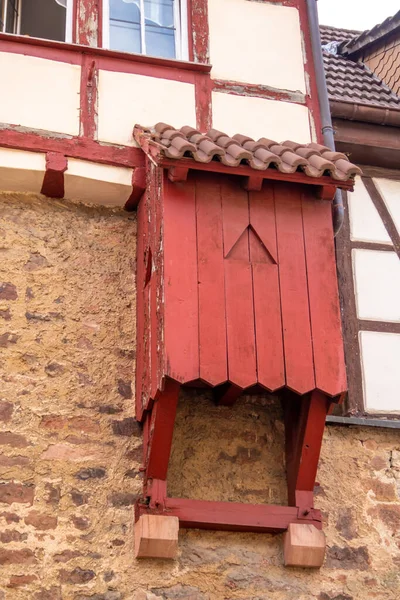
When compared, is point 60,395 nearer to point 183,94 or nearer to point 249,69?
point 183,94

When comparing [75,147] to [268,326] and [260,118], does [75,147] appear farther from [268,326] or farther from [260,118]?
[268,326]

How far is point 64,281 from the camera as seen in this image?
6105mm

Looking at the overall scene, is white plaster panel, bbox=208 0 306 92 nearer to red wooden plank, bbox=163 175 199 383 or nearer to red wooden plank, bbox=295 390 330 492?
red wooden plank, bbox=163 175 199 383

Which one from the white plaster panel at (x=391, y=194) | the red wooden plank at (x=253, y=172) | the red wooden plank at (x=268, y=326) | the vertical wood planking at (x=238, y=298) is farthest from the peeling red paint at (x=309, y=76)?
the red wooden plank at (x=268, y=326)

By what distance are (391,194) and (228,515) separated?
290 cm

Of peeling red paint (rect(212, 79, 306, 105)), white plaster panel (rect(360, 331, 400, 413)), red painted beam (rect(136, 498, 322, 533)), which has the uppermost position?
peeling red paint (rect(212, 79, 306, 105))

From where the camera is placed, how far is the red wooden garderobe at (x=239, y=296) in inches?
216

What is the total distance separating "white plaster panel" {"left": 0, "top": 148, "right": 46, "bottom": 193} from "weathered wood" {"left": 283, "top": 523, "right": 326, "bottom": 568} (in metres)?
Result: 2.54

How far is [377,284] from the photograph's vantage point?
6934 mm

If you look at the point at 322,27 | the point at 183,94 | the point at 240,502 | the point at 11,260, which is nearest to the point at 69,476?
the point at 240,502

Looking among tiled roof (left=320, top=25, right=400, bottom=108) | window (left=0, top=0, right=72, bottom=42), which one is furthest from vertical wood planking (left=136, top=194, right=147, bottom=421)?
tiled roof (left=320, top=25, right=400, bottom=108)

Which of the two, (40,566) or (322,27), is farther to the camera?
(322,27)

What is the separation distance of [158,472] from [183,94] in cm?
252

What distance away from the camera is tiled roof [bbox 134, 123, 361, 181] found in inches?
224
